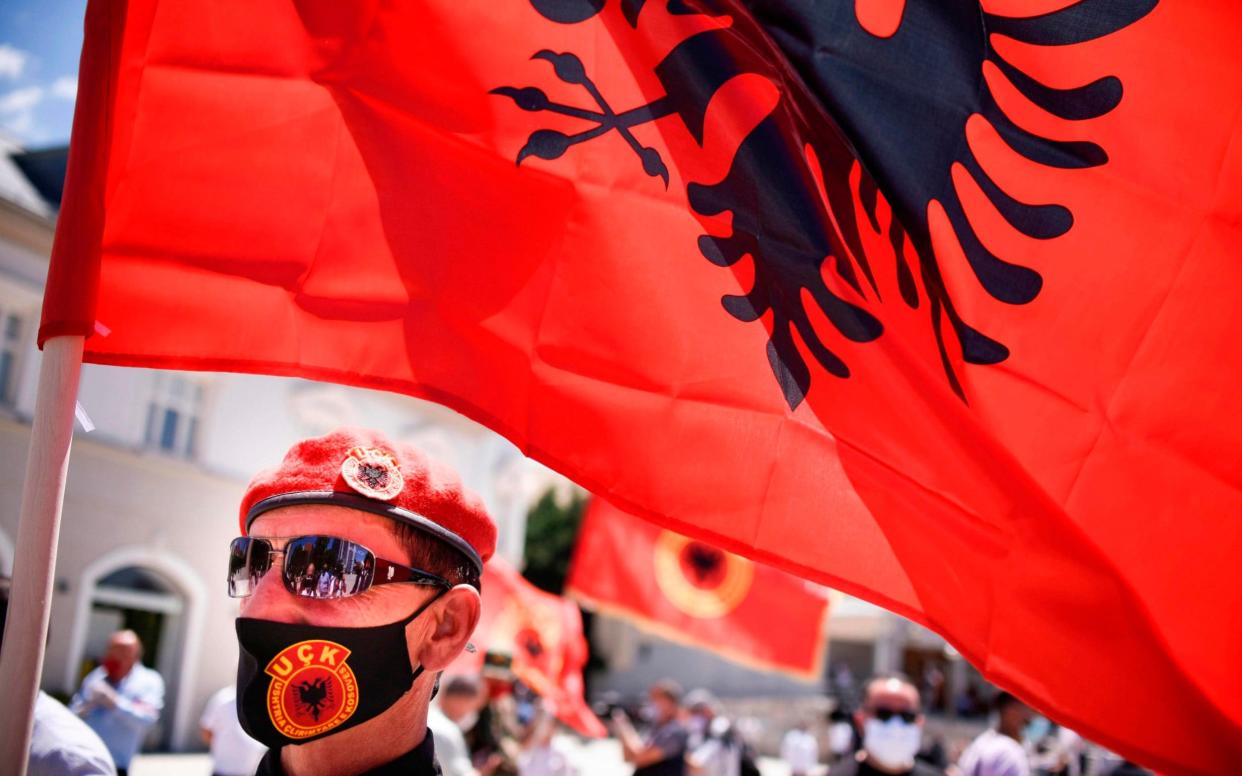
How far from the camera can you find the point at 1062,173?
10.5 ft

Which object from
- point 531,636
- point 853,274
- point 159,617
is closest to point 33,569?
point 853,274

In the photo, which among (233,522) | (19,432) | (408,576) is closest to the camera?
(408,576)

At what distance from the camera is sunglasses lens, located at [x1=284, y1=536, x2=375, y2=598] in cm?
236

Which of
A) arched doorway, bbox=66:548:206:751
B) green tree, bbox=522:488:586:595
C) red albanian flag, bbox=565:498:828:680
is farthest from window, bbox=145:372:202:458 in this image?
green tree, bbox=522:488:586:595

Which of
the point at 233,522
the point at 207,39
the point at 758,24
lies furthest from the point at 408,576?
the point at 233,522

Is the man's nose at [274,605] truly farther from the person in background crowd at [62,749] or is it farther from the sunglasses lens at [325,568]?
the person in background crowd at [62,749]

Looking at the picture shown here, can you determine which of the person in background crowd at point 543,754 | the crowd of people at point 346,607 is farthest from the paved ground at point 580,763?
the crowd of people at point 346,607

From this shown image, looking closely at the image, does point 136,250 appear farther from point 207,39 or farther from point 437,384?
point 437,384

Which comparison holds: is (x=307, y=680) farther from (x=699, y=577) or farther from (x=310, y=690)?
(x=699, y=577)

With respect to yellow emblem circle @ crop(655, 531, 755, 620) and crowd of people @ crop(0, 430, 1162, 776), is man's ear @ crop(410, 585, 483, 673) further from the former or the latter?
yellow emblem circle @ crop(655, 531, 755, 620)

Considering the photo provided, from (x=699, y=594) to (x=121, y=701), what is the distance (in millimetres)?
4832

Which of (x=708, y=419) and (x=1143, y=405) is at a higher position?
(x=1143, y=405)

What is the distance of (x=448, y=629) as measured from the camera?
8.25 ft

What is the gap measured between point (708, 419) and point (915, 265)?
0.72 meters
